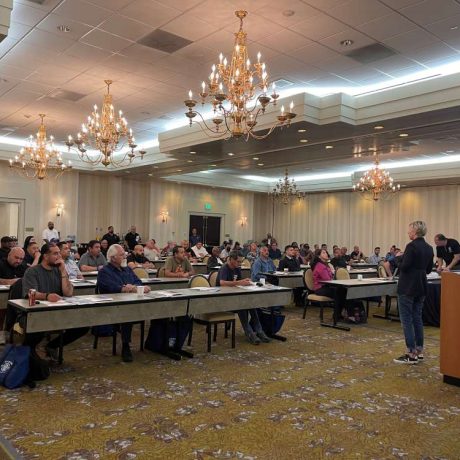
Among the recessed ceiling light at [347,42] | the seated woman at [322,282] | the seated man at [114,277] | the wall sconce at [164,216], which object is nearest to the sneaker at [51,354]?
the seated man at [114,277]

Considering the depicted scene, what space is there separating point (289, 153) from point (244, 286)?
6.30 meters

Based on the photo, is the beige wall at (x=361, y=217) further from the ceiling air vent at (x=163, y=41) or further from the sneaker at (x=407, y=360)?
the ceiling air vent at (x=163, y=41)

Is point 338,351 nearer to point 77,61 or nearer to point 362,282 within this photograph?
point 362,282

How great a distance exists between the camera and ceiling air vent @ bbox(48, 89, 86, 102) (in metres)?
8.70

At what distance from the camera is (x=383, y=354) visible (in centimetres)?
609

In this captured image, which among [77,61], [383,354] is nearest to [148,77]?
[77,61]

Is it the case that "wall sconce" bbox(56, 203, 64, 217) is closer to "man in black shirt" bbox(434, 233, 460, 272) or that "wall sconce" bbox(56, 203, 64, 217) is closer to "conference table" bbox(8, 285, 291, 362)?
"conference table" bbox(8, 285, 291, 362)

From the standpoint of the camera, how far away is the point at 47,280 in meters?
5.03

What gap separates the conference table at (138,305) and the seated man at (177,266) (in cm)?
159

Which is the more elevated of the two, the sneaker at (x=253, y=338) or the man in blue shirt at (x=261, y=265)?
the man in blue shirt at (x=261, y=265)

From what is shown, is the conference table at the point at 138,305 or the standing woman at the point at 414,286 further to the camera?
the standing woman at the point at 414,286

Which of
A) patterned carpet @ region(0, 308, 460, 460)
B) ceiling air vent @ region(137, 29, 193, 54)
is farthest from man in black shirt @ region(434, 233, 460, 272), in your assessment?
ceiling air vent @ region(137, 29, 193, 54)

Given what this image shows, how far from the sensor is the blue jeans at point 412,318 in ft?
18.2

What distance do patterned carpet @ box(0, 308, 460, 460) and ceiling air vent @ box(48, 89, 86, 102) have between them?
4976 millimetres
